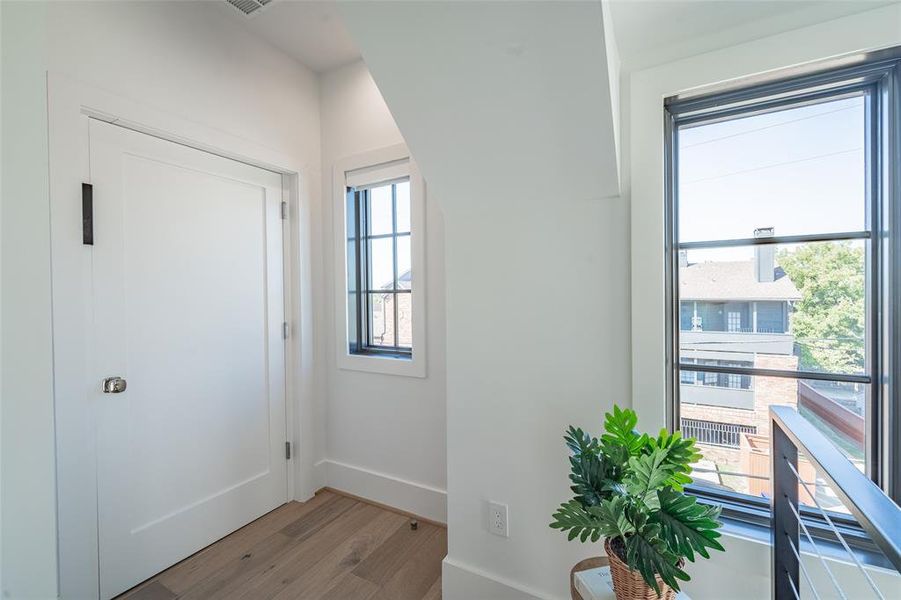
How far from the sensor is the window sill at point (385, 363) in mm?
2223

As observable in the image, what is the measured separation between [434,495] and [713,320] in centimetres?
166

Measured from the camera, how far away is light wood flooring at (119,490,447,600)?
1695mm

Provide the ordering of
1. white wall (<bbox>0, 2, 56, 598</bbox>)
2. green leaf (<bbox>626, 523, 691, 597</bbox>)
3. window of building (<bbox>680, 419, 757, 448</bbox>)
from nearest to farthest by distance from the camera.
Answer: white wall (<bbox>0, 2, 56, 598</bbox>), green leaf (<bbox>626, 523, 691, 597</bbox>), window of building (<bbox>680, 419, 757, 448</bbox>)

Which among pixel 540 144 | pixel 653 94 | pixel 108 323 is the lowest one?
pixel 108 323

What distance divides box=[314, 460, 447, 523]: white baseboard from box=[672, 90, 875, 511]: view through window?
137cm

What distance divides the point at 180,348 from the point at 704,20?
2.50m

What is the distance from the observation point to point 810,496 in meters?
1.05

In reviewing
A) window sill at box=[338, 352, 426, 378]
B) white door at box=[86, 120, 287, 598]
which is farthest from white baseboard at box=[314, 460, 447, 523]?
window sill at box=[338, 352, 426, 378]

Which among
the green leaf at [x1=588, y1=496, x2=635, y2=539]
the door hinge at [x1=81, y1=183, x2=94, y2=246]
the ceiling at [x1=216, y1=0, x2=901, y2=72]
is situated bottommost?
the green leaf at [x1=588, y1=496, x2=635, y2=539]

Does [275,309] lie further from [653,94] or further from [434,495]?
[653,94]

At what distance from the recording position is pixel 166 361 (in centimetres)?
187

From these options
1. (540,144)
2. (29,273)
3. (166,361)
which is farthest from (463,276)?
(166,361)

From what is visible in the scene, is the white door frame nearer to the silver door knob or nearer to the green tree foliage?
the silver door knob

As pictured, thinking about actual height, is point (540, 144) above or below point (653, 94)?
below
